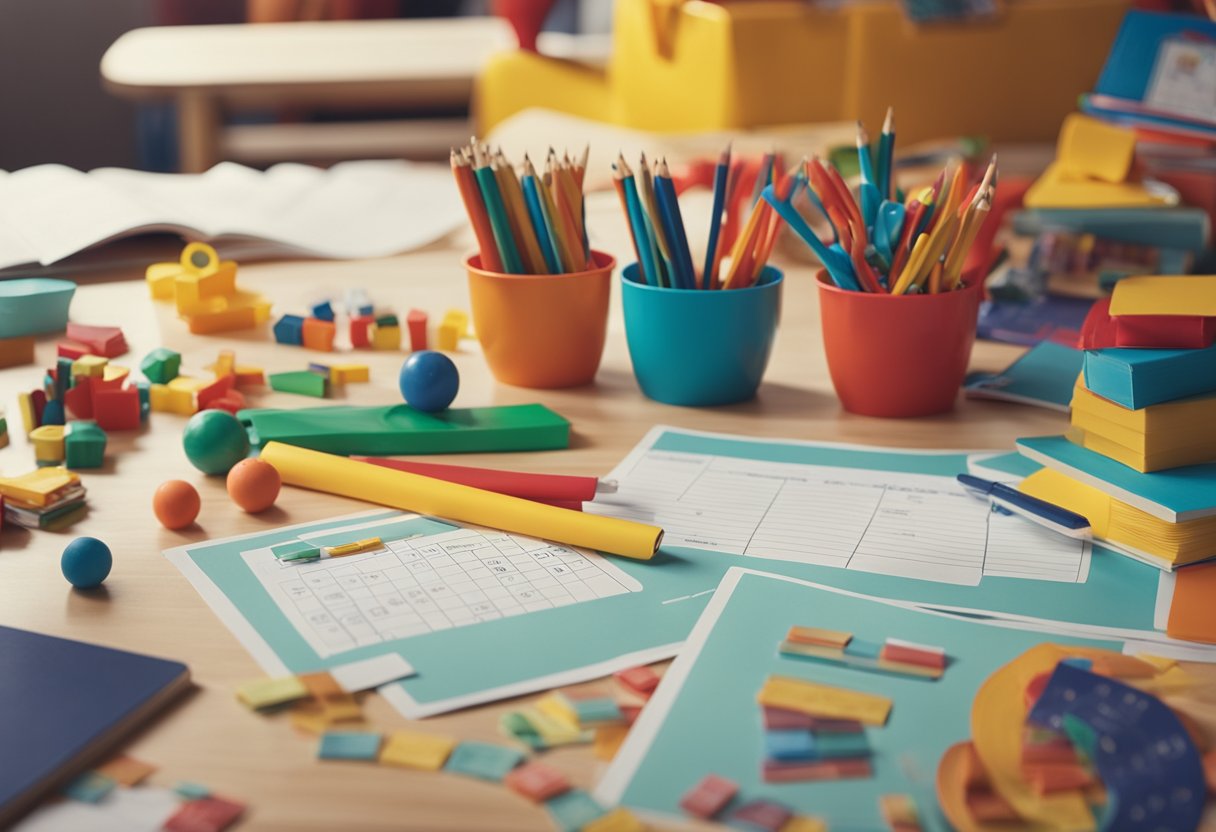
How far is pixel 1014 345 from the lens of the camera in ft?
3.14

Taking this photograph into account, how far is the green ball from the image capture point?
70 centimetres

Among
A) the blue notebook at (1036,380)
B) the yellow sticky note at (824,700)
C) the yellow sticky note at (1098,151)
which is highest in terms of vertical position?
the yellow sticky note at (1098,151)

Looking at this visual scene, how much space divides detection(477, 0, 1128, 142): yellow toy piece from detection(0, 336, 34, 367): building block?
1163 mm

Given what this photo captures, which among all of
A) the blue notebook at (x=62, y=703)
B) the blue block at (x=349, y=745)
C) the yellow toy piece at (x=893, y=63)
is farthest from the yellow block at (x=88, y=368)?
the yellow toy piece at (x=893, y=63)

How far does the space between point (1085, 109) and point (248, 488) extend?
0.95 meters

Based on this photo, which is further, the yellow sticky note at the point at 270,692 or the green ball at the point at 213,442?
the green ball at the point at 213,442

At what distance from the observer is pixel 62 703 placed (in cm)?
47

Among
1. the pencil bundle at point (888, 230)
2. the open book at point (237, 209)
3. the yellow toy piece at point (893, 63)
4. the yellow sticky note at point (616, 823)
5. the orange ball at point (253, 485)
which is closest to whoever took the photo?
the yellow sticky note at point (616, 823)

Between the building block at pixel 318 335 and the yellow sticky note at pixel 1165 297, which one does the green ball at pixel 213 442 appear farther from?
the yellow sticky note at pixel 1165 297

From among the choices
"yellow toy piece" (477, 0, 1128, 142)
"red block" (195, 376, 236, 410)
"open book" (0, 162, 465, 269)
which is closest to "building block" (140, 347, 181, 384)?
"red block" (195, 376, 236, 410)

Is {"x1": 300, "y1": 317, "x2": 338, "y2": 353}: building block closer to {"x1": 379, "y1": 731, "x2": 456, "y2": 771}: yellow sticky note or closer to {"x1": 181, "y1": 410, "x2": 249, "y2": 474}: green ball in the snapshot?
{"x1": 181, "y1": 410, "x2": 249, "y2": 474}: green ball

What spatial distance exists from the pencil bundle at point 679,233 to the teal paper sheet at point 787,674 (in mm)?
294

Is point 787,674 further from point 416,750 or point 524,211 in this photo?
point 524,211

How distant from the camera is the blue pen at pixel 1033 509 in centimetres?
63
